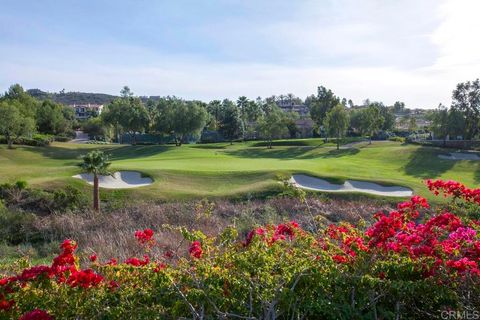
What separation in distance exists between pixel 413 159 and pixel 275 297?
43.9m

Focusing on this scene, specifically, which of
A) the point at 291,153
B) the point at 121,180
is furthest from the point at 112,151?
the point at 121,180

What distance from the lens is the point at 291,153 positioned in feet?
176

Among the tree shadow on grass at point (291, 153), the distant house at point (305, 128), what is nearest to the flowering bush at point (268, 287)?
the tree shadow on grass at point (291, 153)

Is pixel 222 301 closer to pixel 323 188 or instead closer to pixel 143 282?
pixel 143 282

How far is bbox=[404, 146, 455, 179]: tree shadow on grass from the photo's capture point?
37156 millimetres

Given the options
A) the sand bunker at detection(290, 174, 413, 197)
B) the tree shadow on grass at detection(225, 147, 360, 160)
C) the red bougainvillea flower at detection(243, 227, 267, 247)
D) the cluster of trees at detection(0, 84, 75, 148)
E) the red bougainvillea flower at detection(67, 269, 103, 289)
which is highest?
the cluster of trees at detection(0, 84, 75, 148)

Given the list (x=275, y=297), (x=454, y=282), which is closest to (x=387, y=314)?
(x=454, y=282)

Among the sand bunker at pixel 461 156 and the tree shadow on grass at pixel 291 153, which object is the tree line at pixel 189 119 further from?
the sand bunker at pixel 461 156

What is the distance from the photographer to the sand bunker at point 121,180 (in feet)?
87.4

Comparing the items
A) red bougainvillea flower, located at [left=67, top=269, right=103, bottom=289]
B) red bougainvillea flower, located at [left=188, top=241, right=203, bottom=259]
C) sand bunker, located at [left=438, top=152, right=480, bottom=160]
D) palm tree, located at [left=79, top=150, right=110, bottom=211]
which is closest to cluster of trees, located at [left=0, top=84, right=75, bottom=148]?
palm tree, located at [left=79, top=150, right=110, bottom=211]

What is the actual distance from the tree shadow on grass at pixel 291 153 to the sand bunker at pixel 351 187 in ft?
69.7

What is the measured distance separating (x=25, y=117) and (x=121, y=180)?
32.7 metres

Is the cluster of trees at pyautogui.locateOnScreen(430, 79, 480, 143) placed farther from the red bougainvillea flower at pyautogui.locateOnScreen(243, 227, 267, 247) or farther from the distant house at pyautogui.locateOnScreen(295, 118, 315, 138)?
the red bougainvillea flower at pyautogui.locateOnScreen(243, 227, 267, 247)

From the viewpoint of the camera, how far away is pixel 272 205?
2262 centimetres
